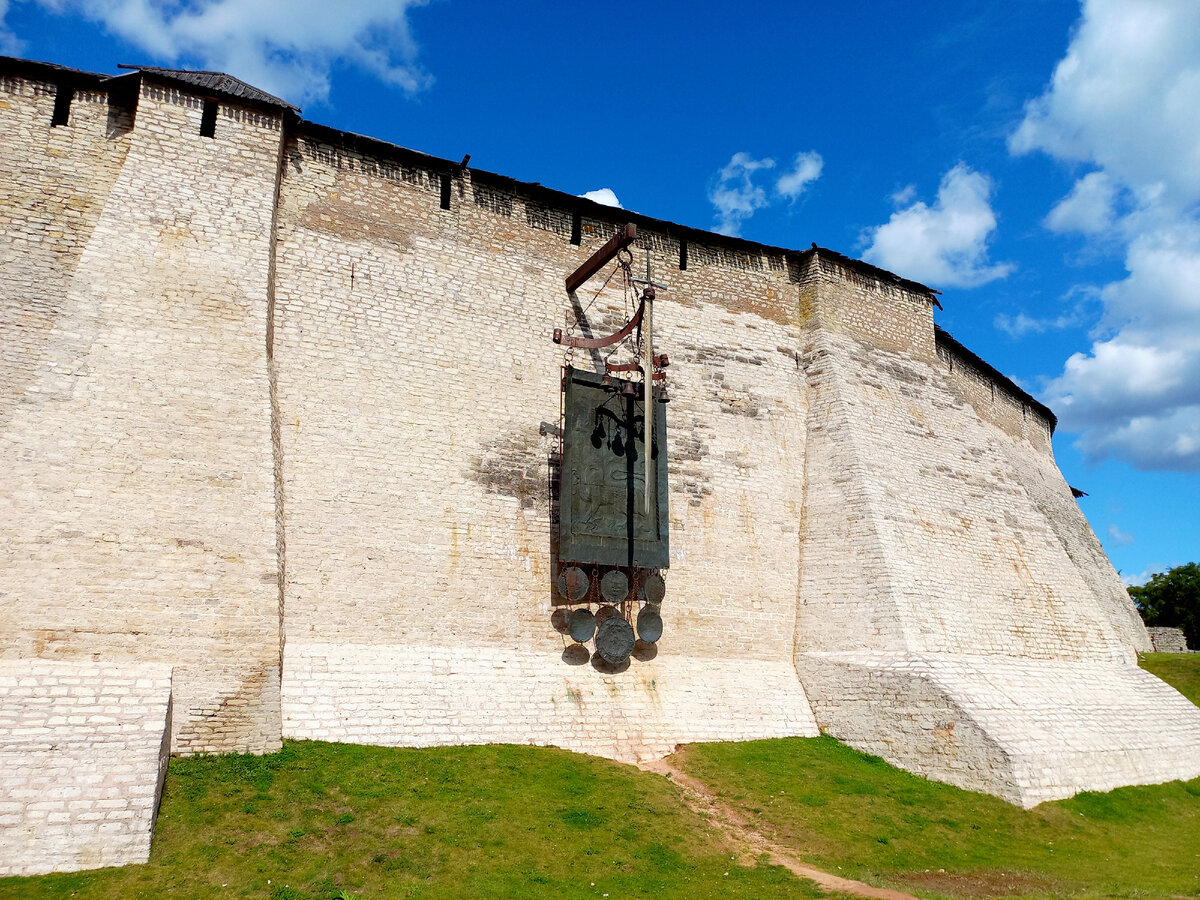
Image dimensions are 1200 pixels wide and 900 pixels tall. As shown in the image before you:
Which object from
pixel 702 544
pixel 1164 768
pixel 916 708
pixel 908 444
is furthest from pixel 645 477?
→ pixel 1164 768

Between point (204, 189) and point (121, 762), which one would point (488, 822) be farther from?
point (204, 189)

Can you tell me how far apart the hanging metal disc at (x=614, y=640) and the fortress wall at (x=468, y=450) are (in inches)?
12.2

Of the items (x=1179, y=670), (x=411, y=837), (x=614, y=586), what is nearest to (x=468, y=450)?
(x=614, y=586)

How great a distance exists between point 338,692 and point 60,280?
223 inches

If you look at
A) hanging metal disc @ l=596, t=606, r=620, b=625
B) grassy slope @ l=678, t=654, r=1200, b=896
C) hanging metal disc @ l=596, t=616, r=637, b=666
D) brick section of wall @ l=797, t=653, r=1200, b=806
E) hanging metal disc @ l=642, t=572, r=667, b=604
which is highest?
hanging metal disc @ l=642, t=572, r=667, b=604

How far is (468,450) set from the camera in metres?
11.3

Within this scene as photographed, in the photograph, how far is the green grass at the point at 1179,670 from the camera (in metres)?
15.5

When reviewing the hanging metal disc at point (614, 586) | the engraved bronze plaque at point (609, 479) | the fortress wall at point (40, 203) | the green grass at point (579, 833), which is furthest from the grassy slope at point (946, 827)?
the fortress wall at point (40, 203)

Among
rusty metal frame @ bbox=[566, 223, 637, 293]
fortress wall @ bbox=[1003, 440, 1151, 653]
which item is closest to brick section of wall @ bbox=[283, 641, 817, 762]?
rusty metal frame @ bbox=[566, 223, 637, 293]

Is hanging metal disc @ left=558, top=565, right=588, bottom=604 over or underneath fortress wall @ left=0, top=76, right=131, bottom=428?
underneath

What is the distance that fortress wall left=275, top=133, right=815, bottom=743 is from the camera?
10008 mm

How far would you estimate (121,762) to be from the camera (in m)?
7.05

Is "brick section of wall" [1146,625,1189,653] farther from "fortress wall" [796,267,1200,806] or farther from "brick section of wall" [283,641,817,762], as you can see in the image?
"brick section of wall" [283,641,817,762]

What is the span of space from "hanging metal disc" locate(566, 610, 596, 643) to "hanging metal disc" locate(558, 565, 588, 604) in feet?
0.73
